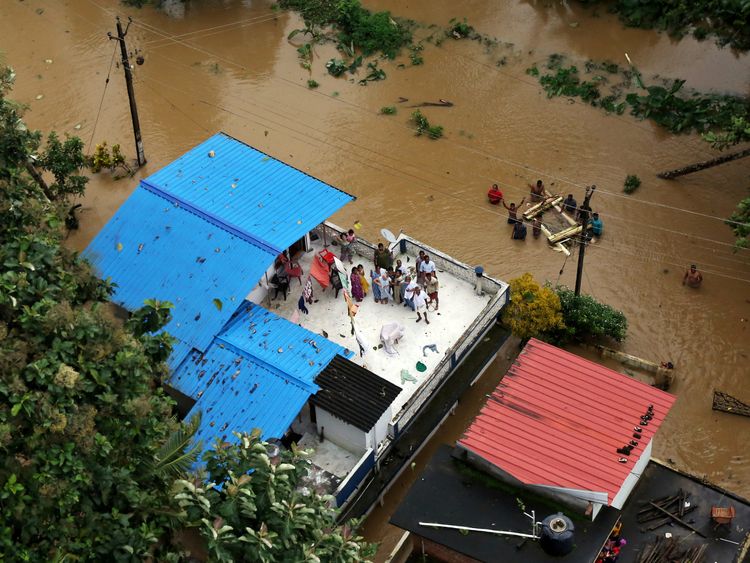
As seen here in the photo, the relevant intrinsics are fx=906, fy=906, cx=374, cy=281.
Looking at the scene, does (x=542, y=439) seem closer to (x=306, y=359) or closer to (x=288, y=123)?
(x=306, y=359)

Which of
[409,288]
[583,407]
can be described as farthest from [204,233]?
[583,407]

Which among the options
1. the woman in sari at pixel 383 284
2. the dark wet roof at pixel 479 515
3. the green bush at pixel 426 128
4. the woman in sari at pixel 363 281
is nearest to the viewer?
the dark wet roof at pixel 479 515

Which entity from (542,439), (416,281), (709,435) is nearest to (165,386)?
(416,281)

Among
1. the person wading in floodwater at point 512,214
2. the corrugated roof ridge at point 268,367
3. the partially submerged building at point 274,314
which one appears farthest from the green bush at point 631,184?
the corrugated roof ridge at point 268,367

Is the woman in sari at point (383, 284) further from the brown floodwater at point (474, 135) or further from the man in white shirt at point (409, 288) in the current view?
the brown floodwater at point (474, 135)

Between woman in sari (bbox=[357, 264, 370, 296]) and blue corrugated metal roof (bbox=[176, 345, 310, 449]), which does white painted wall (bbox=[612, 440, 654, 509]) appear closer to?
blue corrugated metal roof (bbox=[176, 345, 310, 449])

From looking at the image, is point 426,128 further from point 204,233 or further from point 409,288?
point 204,233
